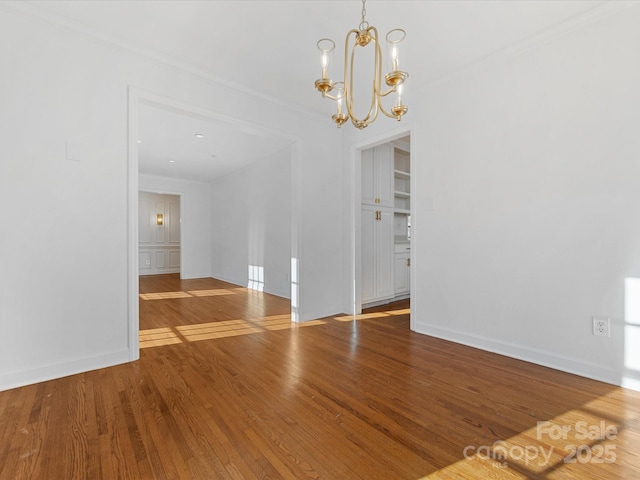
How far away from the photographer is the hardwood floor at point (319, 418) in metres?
1.39

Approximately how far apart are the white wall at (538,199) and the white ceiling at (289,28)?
28 centimetres

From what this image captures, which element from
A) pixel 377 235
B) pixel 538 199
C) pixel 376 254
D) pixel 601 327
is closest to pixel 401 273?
pixel 376 254

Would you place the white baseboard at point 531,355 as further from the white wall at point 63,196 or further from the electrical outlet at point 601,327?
the white wall at point 63,196

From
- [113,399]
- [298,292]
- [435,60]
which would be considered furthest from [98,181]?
[435,60]

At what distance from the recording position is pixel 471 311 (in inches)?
120

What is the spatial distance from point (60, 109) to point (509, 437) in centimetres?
378

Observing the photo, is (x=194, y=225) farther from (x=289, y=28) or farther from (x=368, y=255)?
(x=289, y=28)

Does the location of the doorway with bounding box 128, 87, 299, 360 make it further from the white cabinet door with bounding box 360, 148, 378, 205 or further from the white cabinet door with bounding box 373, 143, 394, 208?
the white cabinet door with bounding box 373, 143, 394, 208

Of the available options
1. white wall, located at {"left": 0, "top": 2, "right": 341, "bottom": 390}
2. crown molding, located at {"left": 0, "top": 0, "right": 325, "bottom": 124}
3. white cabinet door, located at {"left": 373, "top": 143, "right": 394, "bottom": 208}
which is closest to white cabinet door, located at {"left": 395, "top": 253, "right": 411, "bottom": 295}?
white cabinet door, located at {"left": 373, "top": 143, "right": 394, "bottom": 208}

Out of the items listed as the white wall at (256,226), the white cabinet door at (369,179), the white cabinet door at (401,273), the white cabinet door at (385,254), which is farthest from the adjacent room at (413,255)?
the white wall at (256,226)

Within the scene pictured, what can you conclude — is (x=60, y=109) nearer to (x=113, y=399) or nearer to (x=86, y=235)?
(x=86, y=235)

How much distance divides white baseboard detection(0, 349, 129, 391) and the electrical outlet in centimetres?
383

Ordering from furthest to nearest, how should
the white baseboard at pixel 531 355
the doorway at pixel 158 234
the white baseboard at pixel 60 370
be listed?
the doorway at pixel 158 234
the white baseboard at pixel 531 355
the white baseboard at pixel 60 370

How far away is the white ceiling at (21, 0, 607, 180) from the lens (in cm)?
226
